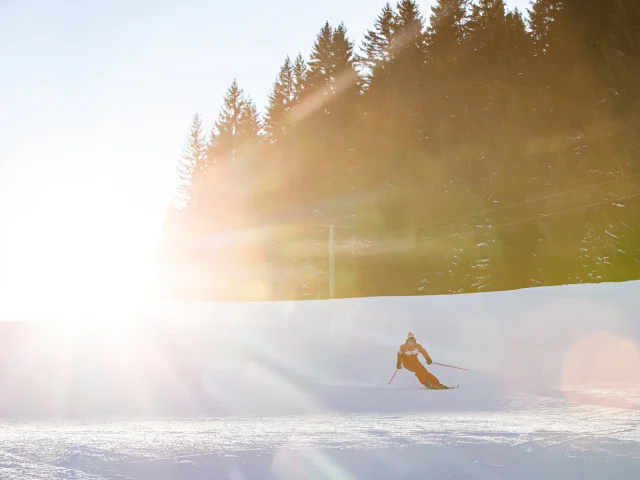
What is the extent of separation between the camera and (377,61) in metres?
39.6

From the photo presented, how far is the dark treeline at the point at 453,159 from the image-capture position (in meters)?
28.8

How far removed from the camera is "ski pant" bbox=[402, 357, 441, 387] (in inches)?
537

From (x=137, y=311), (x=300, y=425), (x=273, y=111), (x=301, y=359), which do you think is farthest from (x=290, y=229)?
(x=300, y=425)

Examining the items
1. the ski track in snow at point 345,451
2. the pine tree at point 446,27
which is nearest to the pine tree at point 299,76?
the pine tree at point 446,27

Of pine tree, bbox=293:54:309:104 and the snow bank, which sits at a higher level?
pine tree, bbox=293:54:309:104

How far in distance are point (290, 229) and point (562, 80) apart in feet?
65.7

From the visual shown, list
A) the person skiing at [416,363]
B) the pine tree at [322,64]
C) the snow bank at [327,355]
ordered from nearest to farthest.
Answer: the snow bank at [327,355] < the person skiing at [416,363] < the pine tree at [322,64]

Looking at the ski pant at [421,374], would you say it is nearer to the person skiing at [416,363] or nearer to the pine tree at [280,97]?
Answer: the person skiing at [416,363]

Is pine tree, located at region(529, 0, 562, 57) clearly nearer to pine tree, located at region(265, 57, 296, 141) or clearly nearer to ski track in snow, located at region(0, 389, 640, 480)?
pine tree, located at region(265, 57, 296, 141)

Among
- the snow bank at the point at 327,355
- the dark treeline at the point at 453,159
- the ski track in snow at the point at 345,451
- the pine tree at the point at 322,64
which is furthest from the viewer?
the pine tree at the point at 322,64

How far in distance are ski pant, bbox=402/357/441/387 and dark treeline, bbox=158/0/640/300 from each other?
17.2 m

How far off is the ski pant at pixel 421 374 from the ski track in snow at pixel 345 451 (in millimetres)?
5870

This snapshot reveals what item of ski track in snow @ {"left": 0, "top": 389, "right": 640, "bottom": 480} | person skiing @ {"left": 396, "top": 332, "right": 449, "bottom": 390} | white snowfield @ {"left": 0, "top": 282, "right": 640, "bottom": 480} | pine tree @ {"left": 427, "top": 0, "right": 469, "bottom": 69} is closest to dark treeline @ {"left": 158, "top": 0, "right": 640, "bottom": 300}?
pine tree @ {"left": 427, "top": 0, "right": 469, "bottom": 69}

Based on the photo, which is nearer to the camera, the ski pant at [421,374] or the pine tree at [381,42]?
the ski pant at [421,374]
